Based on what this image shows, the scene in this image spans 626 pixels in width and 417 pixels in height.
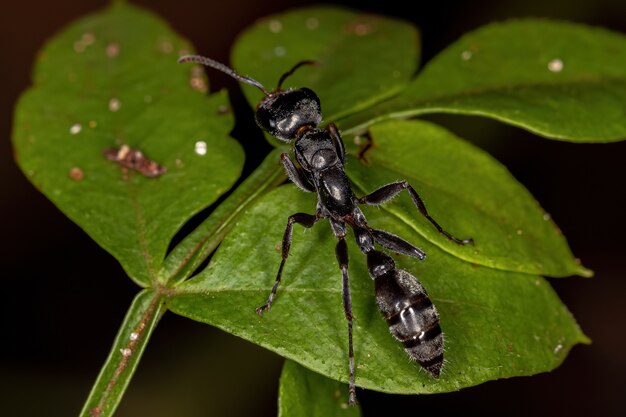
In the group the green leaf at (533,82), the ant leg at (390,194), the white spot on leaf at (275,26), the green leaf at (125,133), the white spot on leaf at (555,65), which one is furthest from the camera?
the white spot on leaf at (275,26)

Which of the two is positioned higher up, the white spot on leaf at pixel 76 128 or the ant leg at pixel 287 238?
the white spot on leaf at pixel 76 128

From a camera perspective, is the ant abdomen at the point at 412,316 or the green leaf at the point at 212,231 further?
the green leaf at the point at 212,231

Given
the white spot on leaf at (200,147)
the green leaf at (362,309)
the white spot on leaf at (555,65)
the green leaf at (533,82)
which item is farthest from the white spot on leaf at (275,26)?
the white spot on leaf at (555,65)

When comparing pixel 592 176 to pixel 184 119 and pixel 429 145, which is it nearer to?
pixel 429 145

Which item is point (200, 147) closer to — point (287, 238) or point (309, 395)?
point (287, 238)

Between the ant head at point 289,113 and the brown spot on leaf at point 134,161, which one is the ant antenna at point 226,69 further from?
the brown spot on leaf at point 134,161

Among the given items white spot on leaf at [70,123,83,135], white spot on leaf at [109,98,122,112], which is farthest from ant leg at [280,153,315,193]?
white spot on leaf at [70,123,83,135]

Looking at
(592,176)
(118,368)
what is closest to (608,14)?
(592,176)
